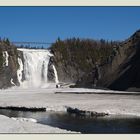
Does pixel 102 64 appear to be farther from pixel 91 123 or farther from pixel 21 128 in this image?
pixel 21 128

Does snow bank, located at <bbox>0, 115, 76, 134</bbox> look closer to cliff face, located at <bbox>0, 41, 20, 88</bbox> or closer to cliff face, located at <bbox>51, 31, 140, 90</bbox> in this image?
cliff face, located at <bbox>51, 31, 140, 90</bbox>

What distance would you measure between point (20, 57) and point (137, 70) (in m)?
40.4

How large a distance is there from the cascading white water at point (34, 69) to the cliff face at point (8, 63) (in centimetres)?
236

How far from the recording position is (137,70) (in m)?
73.9

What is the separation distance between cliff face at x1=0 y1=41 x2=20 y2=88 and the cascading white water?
2.36m

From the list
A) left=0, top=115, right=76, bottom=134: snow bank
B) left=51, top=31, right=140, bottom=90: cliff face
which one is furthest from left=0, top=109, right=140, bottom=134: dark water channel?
left=51, top=31, right=140, bottom=90: cliff face

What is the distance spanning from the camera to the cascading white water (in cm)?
10600

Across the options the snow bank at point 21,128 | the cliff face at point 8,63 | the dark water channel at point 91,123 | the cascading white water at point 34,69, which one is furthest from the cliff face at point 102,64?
the snow bank at point 21,128

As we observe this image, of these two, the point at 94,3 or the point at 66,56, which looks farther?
the point at 66,56

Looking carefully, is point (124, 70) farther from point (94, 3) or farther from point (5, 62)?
point (94, 3)

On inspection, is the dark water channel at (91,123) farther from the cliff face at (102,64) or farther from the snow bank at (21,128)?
the cliff face at (102,64)

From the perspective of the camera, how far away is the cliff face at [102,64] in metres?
76.1

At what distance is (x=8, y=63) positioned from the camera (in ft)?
347

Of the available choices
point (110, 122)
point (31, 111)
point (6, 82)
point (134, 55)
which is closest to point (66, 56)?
point (6, 82)
